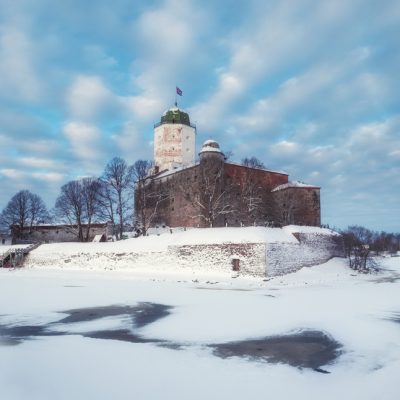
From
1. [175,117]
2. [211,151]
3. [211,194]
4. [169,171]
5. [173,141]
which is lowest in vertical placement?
[211,194]

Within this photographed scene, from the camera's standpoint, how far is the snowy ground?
6277 millimetres

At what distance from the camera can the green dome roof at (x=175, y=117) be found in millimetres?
67000

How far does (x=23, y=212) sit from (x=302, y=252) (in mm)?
46015

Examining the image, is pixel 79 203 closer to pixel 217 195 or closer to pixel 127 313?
pixel 217 195

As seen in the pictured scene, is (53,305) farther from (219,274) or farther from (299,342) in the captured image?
(219,274)

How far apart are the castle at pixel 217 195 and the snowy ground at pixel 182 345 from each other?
24987 mm

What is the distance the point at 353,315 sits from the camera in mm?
13203

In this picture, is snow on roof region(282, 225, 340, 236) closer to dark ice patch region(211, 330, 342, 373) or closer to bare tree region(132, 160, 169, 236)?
bare tree region(132, 160, 169, 236)

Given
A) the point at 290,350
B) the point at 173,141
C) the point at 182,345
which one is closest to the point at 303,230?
the point at 290,350

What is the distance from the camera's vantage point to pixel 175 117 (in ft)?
220

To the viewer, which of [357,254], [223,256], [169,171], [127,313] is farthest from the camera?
[169,171]

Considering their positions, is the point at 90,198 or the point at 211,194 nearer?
the point at 211,194

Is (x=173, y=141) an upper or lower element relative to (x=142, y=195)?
upper

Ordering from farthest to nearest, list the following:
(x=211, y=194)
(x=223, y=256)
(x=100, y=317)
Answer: (x=211, y=194)
(x=223, y=256)
(x=100, y=317)
